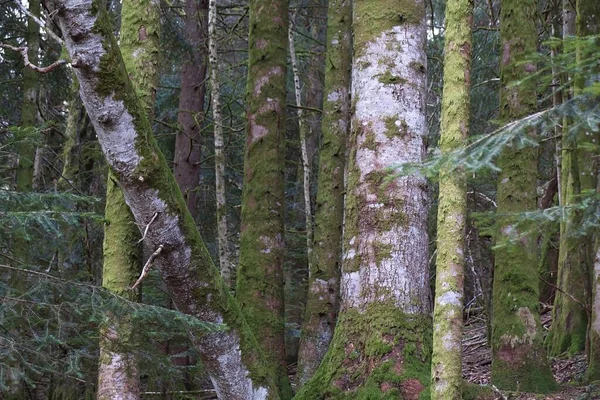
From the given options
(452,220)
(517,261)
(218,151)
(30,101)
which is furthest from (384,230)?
(30,101)

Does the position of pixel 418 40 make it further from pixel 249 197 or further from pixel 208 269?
pixel 249 197

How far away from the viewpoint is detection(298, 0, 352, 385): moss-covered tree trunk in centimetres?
730

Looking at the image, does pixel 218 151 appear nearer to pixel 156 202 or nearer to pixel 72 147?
pixel 72 147

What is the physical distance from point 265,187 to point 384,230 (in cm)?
265

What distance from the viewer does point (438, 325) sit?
11.5 ft

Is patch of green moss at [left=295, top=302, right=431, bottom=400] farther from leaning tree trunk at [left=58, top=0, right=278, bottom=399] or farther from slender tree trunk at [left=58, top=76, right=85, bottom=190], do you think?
slender tree trunk at [left=58, top=76, right=85, bottom=190]

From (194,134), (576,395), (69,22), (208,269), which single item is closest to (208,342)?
(208,269)

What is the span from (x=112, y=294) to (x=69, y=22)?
72.1 inches

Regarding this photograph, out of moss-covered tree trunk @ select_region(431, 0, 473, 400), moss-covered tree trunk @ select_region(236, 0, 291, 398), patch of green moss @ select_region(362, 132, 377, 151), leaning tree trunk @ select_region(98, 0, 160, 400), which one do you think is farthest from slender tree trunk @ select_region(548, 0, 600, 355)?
leaning tree trunk @ select_region(98, 0, 160, 400)

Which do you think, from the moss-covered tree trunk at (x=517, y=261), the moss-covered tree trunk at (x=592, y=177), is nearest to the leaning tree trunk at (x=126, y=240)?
the moss-covered tree trunk at (x=592, y=177)

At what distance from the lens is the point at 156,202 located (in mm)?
4461

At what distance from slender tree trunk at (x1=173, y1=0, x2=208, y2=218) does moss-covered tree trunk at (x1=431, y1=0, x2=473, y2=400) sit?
7456 millimetres

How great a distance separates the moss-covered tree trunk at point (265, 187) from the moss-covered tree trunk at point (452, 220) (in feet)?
10.0

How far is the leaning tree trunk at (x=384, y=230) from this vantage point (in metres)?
4.37
